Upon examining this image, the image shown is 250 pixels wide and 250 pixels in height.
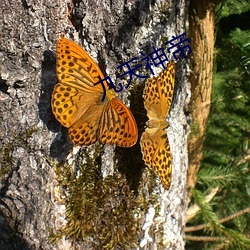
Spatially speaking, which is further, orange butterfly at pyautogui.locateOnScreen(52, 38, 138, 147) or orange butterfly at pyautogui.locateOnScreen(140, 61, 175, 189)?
orange butterfly at pyautogui.locateOnScreen(140, 61, 175, 189)

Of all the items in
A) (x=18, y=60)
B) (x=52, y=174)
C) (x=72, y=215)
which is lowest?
(x=72, y=215)

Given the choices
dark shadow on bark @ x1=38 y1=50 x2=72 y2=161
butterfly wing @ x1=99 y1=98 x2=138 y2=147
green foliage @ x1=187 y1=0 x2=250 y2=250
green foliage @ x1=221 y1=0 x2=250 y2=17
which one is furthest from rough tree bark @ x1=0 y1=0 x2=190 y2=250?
green foliage @ x1=221 y1=0 x2=250 y2=17

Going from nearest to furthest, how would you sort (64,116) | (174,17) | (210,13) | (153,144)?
(64,116) < (153,144) < (174,17) < (210,13)

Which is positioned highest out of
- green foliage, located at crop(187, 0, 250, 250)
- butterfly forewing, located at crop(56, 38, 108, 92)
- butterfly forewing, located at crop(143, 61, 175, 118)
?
butterfly forewing, located at crop(56, 38, 108, 92)

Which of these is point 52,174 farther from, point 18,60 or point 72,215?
point 18,60

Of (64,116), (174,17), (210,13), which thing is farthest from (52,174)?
(210,13)

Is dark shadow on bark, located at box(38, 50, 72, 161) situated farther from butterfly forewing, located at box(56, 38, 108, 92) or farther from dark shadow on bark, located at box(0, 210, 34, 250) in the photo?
dark shadow on bark, located at box(0, 210, 34, 250)
